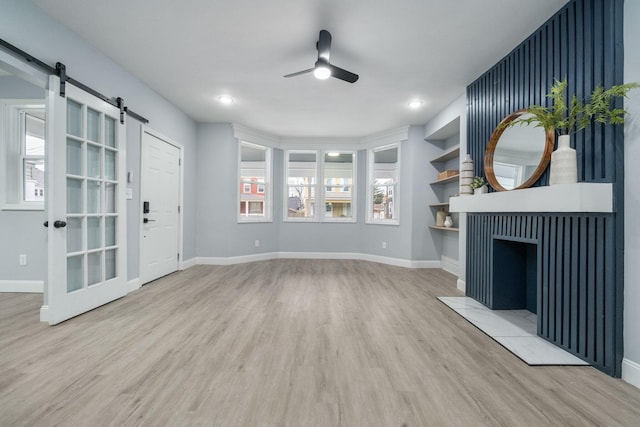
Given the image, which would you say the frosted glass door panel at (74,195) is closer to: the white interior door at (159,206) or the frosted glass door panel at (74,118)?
the frosted glass door panel at (74,118)

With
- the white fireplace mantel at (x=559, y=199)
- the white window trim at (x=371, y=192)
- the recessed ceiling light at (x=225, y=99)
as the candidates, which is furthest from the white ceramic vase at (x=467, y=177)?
the recessed ceiling light at (x=225, y=99)

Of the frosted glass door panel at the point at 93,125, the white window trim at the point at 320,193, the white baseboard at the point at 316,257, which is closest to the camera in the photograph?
the frosted glass door panel at the point at 93,125

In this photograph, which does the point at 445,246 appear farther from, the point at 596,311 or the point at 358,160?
the point at 596,311

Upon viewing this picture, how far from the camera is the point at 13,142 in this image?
10.6ft

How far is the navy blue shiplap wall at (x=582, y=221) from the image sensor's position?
173 centimetres

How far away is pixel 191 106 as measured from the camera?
432 centimetres

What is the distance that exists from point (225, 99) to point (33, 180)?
8.42 feet

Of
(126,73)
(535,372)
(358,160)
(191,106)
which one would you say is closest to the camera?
(535,372)

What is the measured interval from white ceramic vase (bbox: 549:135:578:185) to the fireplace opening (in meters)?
1.15

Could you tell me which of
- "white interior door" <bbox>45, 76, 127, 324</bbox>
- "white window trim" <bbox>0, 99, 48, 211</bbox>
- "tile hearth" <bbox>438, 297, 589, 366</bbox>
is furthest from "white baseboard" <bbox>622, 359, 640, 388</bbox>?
"white window trim" <bbox>0, 99, 48, 211</bbox>

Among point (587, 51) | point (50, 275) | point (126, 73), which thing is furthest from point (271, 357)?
point (126, 73)

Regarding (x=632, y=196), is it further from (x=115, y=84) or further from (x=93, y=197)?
(x=115, y=84)

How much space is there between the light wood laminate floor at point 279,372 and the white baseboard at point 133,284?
431mm

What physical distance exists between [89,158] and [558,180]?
13.4 ft
